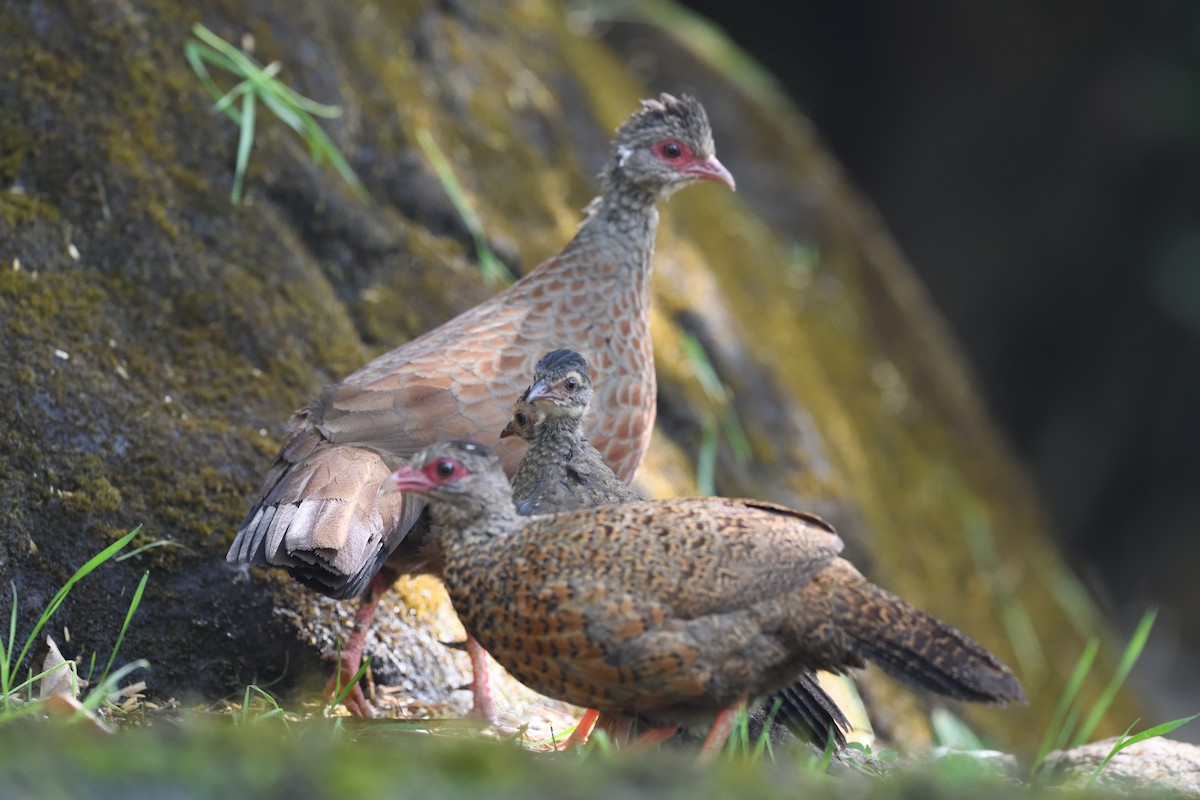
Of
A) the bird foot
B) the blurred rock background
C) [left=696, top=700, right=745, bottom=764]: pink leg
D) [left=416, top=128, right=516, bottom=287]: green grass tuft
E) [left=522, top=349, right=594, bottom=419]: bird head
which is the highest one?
the blurred rock background

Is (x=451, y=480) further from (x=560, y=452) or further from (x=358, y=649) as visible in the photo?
(x=358, y=649)

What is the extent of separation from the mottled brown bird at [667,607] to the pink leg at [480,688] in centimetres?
90

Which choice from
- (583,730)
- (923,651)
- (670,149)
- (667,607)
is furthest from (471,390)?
(923,651)

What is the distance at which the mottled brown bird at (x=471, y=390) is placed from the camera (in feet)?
11.7

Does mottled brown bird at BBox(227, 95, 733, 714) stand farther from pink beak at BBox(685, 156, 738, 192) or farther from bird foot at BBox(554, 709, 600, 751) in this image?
bird foot at BBox(554, 709, 600, 751)

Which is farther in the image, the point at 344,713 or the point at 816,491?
the point at 816,491

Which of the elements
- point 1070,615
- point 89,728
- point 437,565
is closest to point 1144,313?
point 1070,615

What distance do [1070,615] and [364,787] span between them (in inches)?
253

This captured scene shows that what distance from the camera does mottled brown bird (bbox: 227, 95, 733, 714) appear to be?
3.55 metres

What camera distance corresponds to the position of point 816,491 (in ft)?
20.8

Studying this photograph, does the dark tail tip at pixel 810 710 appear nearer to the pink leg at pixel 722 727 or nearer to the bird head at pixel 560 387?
the pink leg at pixel 722 727

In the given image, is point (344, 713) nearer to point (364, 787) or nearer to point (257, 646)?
point (257, 646)

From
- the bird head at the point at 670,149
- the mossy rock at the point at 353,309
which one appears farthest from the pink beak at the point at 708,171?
the mossy rock at the point at 353,309

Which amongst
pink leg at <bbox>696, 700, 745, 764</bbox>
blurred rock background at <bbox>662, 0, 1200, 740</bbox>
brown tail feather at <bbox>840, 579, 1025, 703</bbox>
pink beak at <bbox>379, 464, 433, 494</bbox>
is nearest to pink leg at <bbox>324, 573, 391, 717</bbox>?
pink beak at <bbox>379, 464, 433, 494</bbox>
